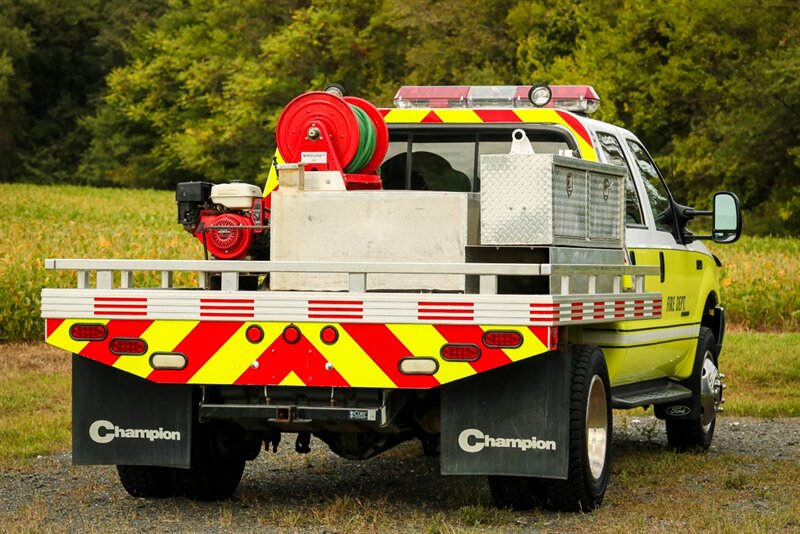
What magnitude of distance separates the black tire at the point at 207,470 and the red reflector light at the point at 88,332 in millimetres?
741

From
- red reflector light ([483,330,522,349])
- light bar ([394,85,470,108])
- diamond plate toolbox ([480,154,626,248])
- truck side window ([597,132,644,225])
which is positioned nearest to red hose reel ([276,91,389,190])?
diamond plate toolbox ([480,154,626,248])

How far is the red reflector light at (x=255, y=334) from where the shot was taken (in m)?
6.41

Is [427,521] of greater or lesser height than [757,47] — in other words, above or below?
below

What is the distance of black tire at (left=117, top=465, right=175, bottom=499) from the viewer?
23.6 feet

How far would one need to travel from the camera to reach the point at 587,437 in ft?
22.1

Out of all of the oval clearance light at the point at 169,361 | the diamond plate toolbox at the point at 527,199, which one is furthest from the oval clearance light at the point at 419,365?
the oval clearance light at the point at 169,361

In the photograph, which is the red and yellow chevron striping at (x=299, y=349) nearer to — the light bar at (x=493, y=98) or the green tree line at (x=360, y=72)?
the light bar at (x=493, y=98)

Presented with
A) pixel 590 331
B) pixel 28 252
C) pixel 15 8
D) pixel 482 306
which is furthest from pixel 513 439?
pixel 15 8

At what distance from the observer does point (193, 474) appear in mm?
7184

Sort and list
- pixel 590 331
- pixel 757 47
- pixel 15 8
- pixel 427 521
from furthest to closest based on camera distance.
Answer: pixel 15 8 < pixel 757 47 < pixel 590 331 < pixel 427 521

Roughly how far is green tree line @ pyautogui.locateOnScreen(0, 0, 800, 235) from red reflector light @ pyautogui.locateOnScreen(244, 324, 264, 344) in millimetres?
34789

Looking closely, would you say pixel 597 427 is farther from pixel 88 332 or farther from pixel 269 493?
pixel 88 332

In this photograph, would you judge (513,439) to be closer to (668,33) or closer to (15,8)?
(668,33)

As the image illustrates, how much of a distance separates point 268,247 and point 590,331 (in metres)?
1.83
